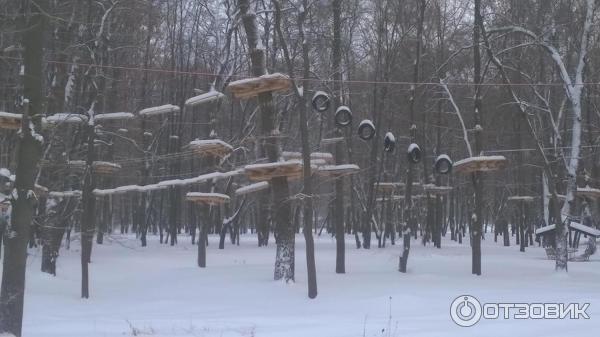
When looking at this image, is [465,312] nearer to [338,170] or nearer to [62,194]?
[338,170]

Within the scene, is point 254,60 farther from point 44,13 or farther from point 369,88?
point 369,88

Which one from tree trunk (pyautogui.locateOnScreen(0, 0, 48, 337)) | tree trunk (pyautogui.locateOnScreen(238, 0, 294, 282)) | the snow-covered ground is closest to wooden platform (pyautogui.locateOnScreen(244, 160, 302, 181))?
tree trunk (pyautogui.locateOnScreen(238, 0, 294, 282))

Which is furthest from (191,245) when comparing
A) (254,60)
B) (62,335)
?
(62,335)

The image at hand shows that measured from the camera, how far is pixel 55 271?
21.2 m

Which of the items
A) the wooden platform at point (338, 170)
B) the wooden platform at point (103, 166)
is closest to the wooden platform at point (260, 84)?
the wooden platform at point (338, 170)

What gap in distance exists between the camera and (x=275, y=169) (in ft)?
50.8

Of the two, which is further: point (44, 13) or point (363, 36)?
point (363, 36)

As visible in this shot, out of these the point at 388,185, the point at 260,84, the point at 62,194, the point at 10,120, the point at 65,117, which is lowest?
the point at 388,185

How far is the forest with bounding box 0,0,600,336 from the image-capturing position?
16.2 m

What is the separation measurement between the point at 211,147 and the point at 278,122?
11.3m

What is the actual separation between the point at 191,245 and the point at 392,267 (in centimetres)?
1543

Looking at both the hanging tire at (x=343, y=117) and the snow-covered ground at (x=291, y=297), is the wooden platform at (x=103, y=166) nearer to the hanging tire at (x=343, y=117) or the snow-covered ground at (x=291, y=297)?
the snow-covered ground at (x=291, y=297)

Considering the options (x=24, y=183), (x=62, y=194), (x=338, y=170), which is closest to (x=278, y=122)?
(x=338, y=170)

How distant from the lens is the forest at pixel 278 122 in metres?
16.2
